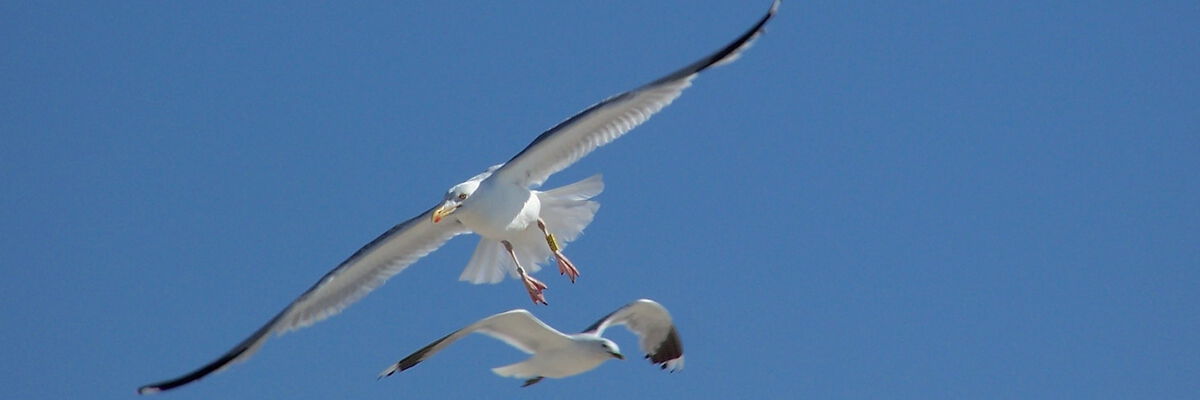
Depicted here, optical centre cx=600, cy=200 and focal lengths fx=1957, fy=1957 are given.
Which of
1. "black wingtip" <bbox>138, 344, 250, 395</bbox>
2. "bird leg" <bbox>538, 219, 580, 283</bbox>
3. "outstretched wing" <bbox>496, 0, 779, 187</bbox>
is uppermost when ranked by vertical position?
"outstretched wing" <bbox>496, 0, 779, 187</bbox>

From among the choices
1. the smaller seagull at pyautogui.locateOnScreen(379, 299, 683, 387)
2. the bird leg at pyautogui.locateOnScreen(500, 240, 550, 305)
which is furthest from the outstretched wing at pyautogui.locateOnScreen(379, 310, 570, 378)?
the bird leg at pyautogui.locateOnScreen(500, 240, 550, 305)

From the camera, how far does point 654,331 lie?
12297 millimetres

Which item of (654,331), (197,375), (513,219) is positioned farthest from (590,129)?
(197,375)

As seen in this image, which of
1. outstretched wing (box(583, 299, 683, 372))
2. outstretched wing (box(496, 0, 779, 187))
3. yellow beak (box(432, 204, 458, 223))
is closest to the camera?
outstretched wing (box(496, 0, 779, 187))

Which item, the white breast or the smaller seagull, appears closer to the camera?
the smaller seagull

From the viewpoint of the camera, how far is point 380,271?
1216 centimetres

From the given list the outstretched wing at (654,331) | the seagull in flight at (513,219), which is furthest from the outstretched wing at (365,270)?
the outstretched wing at (654,331)

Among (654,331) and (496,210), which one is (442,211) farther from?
(654,331)

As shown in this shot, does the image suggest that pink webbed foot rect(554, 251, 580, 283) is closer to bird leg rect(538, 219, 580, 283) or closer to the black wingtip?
bird leg rect(538, 219, 580, 283)

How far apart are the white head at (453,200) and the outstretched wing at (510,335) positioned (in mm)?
824

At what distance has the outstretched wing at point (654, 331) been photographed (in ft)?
39.5

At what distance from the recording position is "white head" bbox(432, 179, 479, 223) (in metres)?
11.7

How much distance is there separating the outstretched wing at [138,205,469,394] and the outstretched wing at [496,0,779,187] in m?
0.65

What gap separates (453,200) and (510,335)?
0.94 meters
